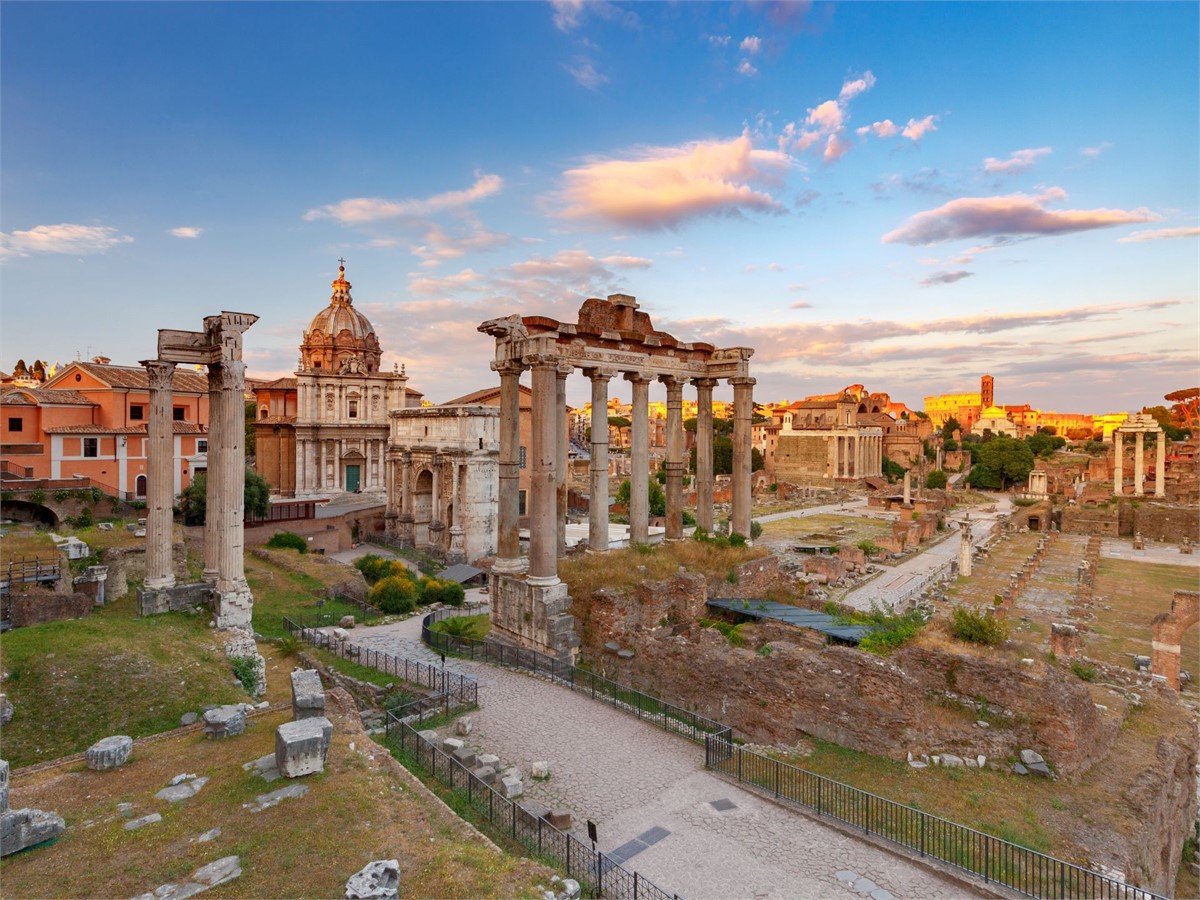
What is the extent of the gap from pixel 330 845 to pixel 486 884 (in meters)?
1.87

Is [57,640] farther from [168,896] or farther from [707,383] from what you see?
[707,383]

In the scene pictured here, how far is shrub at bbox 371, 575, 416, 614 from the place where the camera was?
2603cm

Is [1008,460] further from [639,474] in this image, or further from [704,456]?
[639,474]

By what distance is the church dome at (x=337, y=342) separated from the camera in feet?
180

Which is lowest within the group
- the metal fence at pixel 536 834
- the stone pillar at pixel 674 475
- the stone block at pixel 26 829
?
the metal fence at pixel 536 834

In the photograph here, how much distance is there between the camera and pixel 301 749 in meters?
8.85

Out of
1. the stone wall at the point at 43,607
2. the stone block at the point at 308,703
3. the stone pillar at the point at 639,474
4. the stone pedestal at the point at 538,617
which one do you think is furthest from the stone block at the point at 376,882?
the stone pillar at the point at 639,474

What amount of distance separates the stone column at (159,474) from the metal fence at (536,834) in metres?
9.21

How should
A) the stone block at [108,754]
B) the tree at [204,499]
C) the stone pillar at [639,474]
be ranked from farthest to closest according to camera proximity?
the tree at [204,499]
the stone pillar at [639,474]
the stone block at [108,754]

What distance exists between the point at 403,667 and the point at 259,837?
10370 mm

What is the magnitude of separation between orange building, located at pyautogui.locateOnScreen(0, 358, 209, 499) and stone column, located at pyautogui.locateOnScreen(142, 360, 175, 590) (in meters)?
16.8

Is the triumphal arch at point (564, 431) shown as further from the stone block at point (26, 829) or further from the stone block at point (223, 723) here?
the stone block at point (26, 829)

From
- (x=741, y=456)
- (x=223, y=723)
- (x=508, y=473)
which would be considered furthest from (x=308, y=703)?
(x=741, y=456)

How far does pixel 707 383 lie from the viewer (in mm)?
22594
